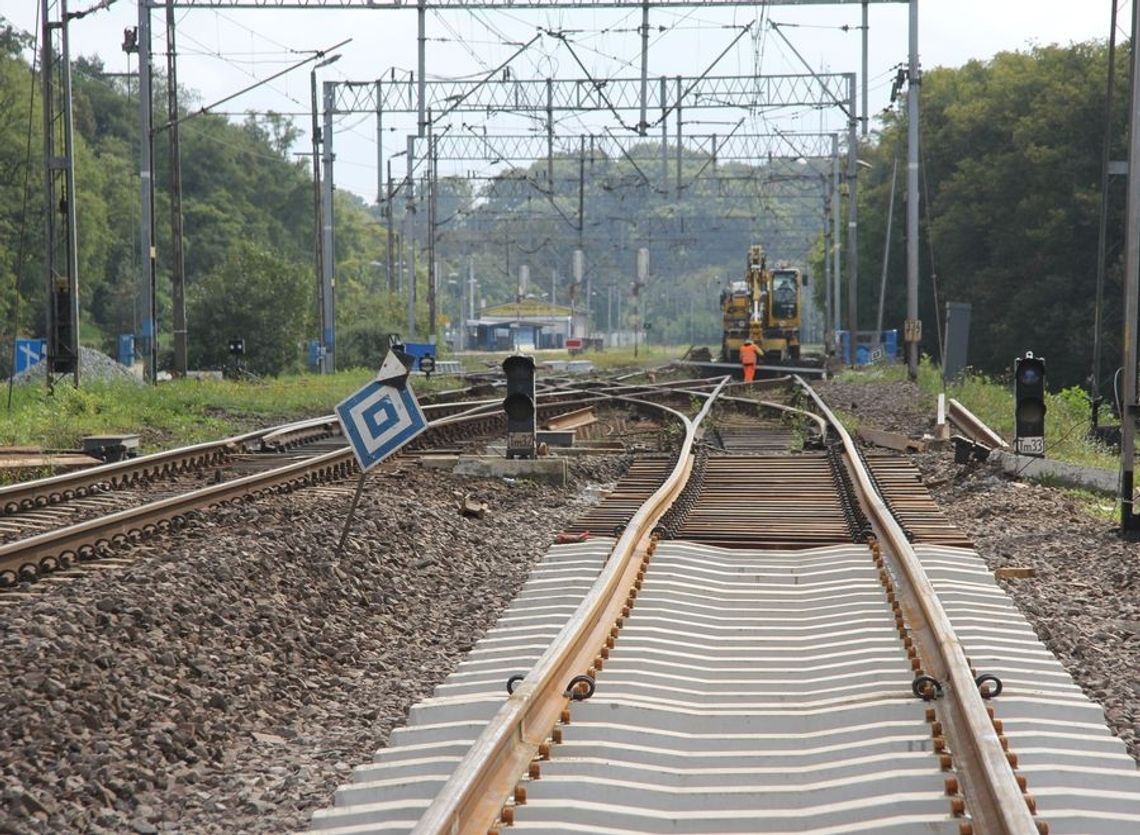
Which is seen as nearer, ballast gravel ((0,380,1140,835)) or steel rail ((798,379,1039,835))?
steel rail ((798,379,1039,835))

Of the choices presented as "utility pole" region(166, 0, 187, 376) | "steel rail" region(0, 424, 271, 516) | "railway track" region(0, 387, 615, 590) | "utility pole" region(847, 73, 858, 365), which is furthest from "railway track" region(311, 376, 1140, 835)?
"utility pole" region(847, 73, 858, 365)

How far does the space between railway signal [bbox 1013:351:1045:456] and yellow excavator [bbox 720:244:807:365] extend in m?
39.3

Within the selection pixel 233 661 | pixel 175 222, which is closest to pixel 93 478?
pixel 233 661

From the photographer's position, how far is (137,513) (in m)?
12.1

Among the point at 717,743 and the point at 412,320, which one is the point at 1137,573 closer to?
the point at 717,743

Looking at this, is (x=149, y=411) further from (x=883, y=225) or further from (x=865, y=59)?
(x=883, y=225)

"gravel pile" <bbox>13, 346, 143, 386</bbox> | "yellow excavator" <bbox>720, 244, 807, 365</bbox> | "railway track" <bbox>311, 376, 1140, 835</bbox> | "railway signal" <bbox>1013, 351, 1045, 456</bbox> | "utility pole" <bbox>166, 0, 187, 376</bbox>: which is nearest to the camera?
"railway track" <bbox>311, 376, 1140, 835</bbox>

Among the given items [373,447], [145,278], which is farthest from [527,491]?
[145,278]

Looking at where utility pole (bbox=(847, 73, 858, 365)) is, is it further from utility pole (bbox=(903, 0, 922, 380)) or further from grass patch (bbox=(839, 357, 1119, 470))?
grass patch (bbox=(839, 357, 1119, 470))

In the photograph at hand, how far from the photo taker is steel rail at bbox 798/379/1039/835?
4828 millimetres

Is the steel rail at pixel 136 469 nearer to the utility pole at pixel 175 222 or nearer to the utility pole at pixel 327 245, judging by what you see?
the utility pole at pixel 175 222

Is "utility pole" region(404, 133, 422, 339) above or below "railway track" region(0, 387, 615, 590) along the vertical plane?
above

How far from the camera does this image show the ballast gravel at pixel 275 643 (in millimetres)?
6232

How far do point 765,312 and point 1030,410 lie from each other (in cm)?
4085
